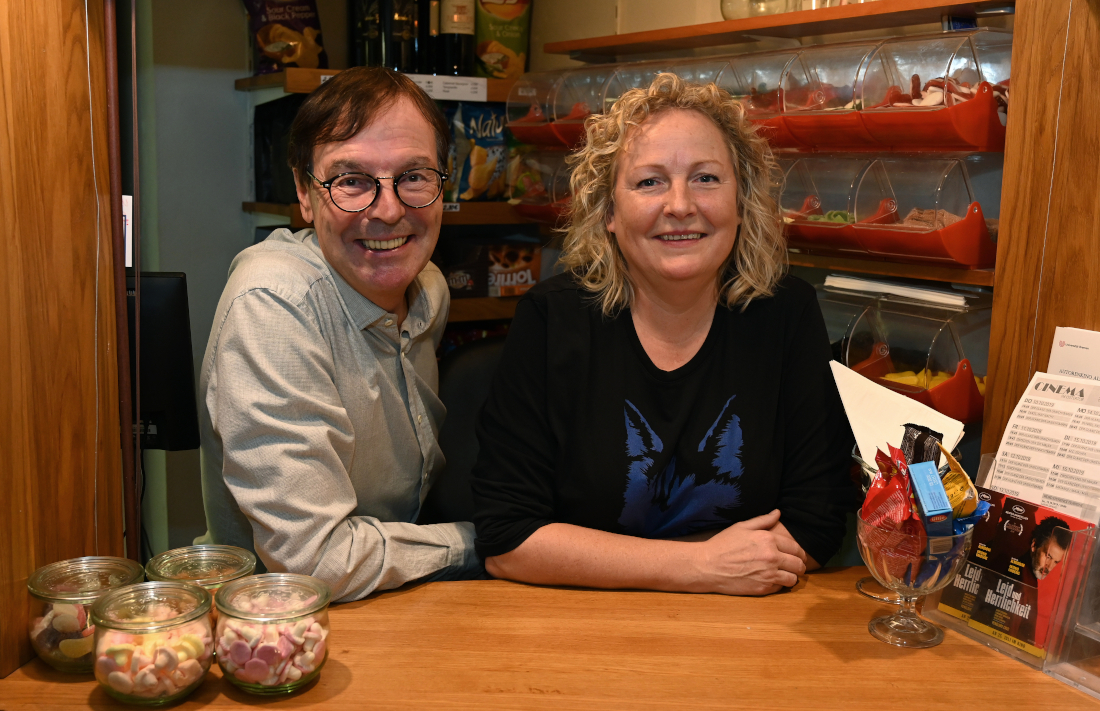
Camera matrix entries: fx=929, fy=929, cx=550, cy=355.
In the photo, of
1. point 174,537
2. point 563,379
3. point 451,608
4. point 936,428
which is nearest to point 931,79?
point 936,428

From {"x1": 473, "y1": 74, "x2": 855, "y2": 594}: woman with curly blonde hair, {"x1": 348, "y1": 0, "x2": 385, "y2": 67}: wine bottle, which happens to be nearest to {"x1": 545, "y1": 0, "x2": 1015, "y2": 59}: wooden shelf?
{"x1": 473, "y1": 74, "x2": 855, "y2": 594}: woman with curly blonde hair

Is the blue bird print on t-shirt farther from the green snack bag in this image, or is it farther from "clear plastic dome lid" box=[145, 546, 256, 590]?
the green snack bag

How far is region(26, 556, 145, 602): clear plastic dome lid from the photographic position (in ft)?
3.75

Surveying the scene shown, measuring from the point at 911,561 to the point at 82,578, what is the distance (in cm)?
107

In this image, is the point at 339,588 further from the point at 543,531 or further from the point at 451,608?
the point at 543,531

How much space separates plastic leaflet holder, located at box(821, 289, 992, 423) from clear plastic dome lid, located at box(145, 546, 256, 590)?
49.8 inches

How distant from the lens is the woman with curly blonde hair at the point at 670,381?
5.28 ft

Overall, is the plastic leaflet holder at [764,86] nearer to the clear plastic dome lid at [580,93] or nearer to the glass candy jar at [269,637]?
the clear plastic dome lid at [580,93]

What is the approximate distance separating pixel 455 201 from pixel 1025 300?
1703mm

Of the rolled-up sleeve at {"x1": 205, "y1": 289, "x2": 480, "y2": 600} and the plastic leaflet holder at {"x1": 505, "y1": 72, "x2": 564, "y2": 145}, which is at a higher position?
the plastic leaflet holder at {"x1": 505, "y1": 72, "x2": 564, "y2": 145}

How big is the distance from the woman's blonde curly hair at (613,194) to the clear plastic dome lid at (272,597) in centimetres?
76

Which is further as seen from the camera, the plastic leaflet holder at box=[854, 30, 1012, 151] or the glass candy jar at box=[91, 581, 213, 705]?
the plastic leaflet holder at box=[854, 30, 1012, 151]

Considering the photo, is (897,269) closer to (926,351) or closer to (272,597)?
(926,351)

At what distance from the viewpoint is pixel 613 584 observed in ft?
4.76
